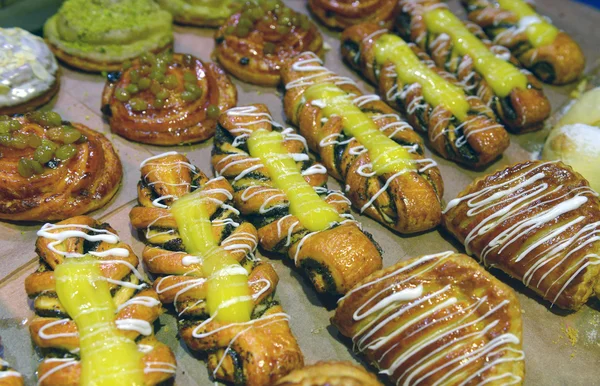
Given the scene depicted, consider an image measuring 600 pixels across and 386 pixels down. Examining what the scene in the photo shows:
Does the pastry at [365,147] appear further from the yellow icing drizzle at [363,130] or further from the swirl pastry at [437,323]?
the swirl pastry at [437,323]

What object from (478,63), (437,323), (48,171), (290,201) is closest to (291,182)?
(290,201)

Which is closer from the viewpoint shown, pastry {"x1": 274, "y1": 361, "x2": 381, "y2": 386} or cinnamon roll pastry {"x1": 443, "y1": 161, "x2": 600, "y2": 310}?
pastry {"x1": 274, "y1": 361, "x2": 381, "y2": 386}

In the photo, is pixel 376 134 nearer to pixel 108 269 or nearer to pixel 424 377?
pixel 424 377

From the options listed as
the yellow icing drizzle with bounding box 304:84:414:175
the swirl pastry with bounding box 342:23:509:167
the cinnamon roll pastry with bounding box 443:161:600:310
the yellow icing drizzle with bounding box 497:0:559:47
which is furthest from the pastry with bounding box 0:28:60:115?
the yellow icing drizzle with bounding box 497:0:559:47

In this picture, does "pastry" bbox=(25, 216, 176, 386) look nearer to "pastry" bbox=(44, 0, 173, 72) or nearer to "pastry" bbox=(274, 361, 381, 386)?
"pastry" bbox=(274, 361, 381, 386)

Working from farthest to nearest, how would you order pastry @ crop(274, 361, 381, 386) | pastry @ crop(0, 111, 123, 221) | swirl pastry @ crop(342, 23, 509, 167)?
swirl pastry @ crop(342, 23, 509, 167), pastry @ crop(0, 111, 123, 221), pastry @ crop(274, 361, 381, 386)

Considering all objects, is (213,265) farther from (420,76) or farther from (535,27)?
(535,27)
